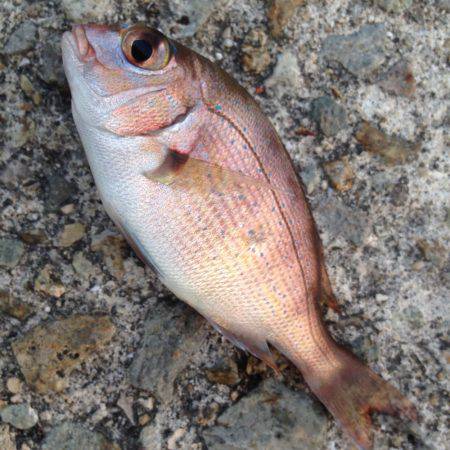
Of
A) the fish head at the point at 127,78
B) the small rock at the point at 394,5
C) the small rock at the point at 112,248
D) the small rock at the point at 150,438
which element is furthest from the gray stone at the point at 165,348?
the small rock at the point at 394,5

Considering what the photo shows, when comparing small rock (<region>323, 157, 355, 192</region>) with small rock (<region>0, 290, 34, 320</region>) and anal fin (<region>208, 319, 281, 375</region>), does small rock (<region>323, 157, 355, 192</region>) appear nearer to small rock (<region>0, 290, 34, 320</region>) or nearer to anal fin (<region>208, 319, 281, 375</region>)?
anal fin (<region>208, 319, 281, 375</region>)

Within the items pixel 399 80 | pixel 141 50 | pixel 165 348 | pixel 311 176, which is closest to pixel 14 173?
pixel 141 50

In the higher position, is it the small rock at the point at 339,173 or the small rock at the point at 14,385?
the small rock at the point at 339,173

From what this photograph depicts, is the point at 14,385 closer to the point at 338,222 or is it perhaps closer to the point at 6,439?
the point at 6,439

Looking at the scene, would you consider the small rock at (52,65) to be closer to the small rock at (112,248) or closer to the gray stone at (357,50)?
the small rock at (112,248)

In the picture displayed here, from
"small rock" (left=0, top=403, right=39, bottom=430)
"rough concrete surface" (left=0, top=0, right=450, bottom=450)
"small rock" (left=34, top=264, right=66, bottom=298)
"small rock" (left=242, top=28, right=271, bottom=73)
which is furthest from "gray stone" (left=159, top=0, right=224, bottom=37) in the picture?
"small rock" (left=0, top=403, right=39, bottom=430)

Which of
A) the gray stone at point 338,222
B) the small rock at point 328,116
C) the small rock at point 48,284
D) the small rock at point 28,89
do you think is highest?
the small rock at point 28,89
